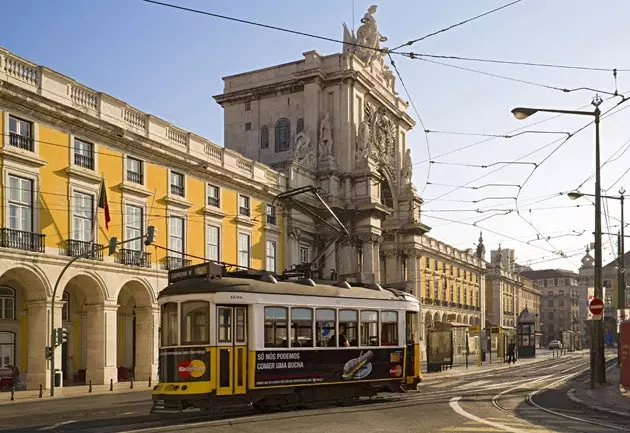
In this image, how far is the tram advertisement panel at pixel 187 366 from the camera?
692 inches

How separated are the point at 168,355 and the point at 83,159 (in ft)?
62.7

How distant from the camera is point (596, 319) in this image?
26.1 m

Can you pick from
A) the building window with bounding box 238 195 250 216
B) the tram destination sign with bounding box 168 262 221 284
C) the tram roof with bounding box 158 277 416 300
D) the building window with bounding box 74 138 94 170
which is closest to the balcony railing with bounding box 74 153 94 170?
the building window with bounding box 74 138 94 170

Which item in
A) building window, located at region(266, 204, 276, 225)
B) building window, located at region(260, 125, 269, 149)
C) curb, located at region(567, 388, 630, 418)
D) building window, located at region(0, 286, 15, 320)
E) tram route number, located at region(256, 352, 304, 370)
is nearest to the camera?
curb, located at region(567, 388, 630, 418)

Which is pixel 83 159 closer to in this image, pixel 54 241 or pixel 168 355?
pixel 54 241

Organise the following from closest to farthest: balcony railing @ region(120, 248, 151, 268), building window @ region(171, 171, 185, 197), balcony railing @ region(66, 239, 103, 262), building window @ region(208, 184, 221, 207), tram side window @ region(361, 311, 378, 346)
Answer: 1. tram side window @ region(361, 311, 378, 346)
2. balcony railing @ region(66, 239, 103, 262)
3. balcony railing @ region(120, 248, 151, 268)
4. building window @ region(171, 171, 185, 197)
5. building window @ region(208, 184, 221, 207)

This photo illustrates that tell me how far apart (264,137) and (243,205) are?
17311mm

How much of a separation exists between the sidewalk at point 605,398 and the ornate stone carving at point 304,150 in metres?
32.7

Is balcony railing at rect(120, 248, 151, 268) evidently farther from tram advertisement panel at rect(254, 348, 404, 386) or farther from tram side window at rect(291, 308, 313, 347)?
tram side window at rect(291, 308, 313, 347)

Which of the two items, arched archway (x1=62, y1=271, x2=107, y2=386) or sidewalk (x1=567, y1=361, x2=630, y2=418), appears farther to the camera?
arched archway (x1=62, y1=271, x2=107, y2=386)

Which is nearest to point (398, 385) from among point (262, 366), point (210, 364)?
point (262, 366)

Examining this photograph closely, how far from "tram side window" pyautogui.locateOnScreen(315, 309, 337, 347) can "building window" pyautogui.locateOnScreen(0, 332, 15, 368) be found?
1908cm

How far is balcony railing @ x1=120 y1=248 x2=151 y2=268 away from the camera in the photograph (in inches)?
1464

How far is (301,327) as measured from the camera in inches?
775
